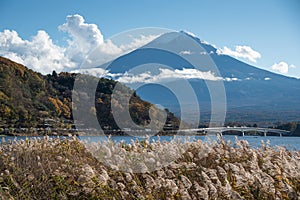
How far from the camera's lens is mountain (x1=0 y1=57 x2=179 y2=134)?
99.2 ft

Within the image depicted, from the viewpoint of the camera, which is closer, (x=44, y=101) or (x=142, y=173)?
(x=142, y=173)

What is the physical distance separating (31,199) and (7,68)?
126ft

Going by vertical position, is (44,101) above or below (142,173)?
above

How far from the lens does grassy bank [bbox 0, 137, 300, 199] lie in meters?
5.31

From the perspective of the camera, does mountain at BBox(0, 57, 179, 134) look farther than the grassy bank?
Yes

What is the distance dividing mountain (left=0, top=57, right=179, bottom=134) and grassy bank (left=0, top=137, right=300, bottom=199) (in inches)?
750

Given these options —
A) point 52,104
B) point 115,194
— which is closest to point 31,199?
point 115,194

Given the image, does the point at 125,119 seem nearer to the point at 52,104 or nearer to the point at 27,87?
the point at 52,104

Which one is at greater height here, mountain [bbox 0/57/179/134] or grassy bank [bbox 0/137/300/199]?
mountain [bbox 0/57/179/134]

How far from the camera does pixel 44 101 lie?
37750 mm

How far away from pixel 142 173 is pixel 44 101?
32.5 meters

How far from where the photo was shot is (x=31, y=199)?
5656 mm

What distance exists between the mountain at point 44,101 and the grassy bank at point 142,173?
1906cm

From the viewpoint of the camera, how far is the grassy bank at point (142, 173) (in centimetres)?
531
